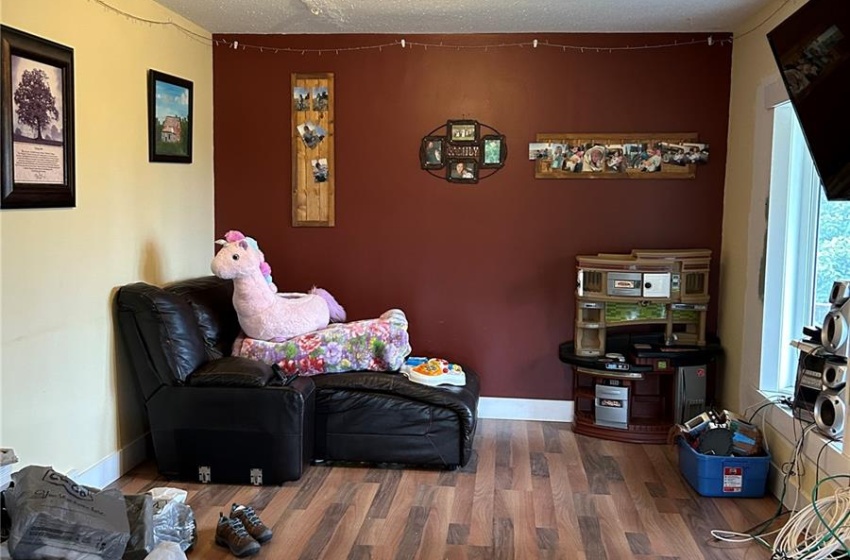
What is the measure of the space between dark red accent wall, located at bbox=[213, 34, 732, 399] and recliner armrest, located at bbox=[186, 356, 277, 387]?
47.5 inches

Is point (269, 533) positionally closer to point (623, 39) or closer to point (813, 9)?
point (813, 9)

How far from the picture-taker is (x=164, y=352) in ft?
11.3

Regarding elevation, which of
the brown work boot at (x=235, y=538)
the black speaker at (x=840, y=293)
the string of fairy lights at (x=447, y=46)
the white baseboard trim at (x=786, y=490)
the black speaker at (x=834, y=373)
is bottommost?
the brown work boot at (x=235, y=538)

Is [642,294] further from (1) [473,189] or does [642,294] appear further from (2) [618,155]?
(1) [473,189]

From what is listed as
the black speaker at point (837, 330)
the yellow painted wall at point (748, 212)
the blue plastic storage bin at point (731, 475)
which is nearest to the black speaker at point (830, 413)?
the black speaker at point (837, 330)

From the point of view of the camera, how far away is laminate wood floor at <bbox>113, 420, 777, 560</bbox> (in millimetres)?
2945

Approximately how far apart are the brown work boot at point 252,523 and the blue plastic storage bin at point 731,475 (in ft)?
6.27

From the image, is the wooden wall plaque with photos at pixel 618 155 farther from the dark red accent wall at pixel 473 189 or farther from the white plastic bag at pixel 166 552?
the white plastic bag at pixel 166 552

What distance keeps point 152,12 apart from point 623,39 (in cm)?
257

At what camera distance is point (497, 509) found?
3.33m

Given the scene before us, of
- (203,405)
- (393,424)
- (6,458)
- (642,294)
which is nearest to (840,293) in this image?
(642,294)

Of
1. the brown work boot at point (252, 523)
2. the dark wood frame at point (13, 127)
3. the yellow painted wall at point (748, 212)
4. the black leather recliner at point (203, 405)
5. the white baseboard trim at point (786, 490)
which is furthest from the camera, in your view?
the yellow painted wall at point (748, 212)

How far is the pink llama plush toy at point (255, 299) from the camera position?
12.6 ft

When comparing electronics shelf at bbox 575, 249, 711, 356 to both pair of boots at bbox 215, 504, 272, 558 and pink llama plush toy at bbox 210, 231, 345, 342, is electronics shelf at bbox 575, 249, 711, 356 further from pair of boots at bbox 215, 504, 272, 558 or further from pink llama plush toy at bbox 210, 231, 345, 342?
pair of boots at bbox 215, 504, 272, 558
